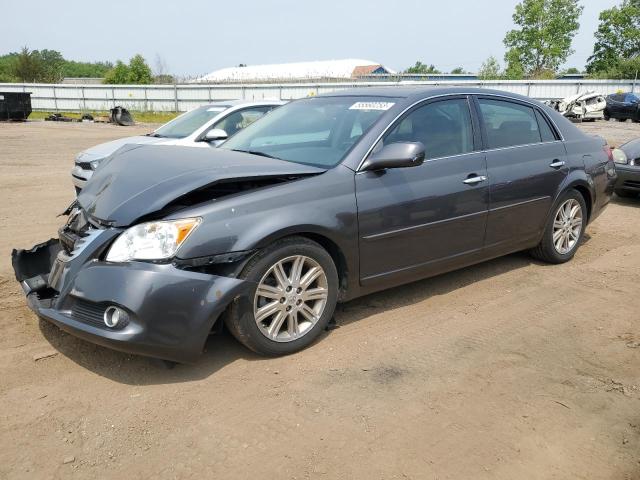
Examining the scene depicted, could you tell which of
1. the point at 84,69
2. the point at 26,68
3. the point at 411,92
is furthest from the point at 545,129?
the point at 84,69

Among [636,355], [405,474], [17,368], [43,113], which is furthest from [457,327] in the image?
[43,113]

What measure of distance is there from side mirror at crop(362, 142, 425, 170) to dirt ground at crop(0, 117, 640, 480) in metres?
1.13

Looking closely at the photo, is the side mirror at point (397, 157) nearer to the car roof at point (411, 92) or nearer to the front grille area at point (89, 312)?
the car roof at point (411, 92)

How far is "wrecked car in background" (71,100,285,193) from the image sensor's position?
7.54 meters

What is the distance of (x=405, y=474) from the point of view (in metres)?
2.50

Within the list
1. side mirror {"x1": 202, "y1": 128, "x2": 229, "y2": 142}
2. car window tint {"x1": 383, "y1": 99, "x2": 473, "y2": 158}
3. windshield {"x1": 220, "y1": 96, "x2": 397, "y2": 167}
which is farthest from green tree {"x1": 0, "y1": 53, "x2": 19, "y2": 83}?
car window tint {"x1": 383, "y1": 99, "x2": 473, "y2": 158}

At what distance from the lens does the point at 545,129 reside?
5.31m

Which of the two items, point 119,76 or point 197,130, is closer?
point 197,130

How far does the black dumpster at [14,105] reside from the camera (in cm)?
2800

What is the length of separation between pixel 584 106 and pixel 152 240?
1201 inches

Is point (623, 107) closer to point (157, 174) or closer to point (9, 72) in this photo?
point (157, 174)

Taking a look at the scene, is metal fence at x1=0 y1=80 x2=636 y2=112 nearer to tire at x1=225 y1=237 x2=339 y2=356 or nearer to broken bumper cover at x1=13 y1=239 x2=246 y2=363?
tire at x1=225 y1=237 x2=339 y2=356

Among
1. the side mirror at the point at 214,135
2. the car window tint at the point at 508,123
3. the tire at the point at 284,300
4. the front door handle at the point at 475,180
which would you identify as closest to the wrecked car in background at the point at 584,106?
the side mirror at the point at 214,135

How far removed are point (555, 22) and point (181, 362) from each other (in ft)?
234
